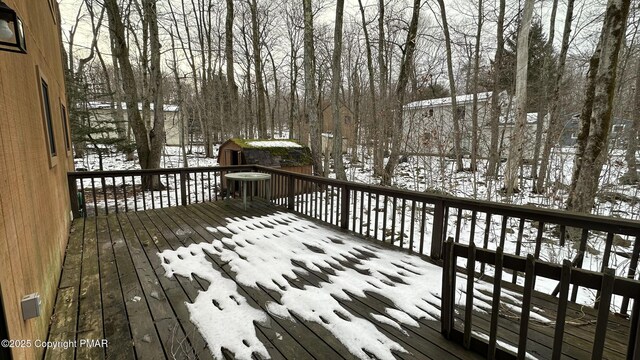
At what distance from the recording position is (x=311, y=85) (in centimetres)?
838

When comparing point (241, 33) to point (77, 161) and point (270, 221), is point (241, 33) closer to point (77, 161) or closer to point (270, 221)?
point (77, 161)

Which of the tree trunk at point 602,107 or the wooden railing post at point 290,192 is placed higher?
the tree trunk at point 602,107

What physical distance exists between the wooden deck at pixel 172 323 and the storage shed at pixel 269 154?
16.6ft

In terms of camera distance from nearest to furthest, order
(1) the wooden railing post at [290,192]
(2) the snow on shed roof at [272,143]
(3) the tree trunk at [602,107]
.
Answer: (3) the tree trunk at [602,107], (1) the wooden railing post at [290,192], (2) the snow on shed roof at [272,143]

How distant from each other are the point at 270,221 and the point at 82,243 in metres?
2.55

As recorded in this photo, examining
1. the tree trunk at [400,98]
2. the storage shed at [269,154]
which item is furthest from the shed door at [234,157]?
the tree trunk at [400,98]

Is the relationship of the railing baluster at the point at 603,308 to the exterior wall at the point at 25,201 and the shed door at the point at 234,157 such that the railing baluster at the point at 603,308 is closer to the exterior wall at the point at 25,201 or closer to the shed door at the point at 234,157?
the exterior wall at the point at 25,201

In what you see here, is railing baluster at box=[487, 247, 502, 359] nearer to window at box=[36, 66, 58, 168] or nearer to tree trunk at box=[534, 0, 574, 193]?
window at box=[36, 66, 58, 168]

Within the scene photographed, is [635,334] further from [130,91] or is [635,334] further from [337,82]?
[130,91]

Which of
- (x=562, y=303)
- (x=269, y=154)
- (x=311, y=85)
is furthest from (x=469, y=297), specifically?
(x=311, y=85)

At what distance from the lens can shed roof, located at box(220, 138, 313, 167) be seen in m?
8.17

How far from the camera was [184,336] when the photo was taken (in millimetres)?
1952

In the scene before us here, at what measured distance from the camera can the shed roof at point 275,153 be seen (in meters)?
8.17

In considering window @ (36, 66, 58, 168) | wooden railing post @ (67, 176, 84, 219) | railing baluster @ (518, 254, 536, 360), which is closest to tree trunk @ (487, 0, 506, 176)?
railing baluster @ (518, 254, 536, 360)
